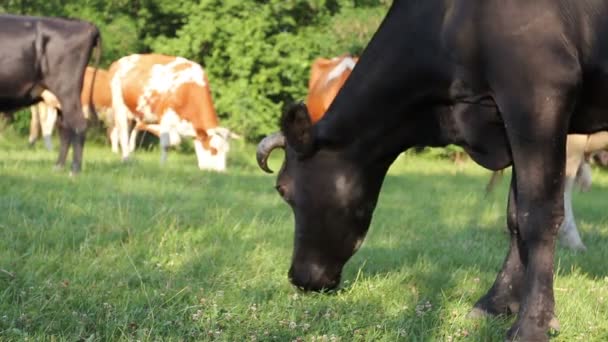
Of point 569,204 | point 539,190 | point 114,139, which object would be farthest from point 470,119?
point 114,139

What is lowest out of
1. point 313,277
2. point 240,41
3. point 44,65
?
point 240,41

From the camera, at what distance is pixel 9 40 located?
11.8 metres

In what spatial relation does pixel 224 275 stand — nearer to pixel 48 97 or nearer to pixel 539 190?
pixel 539 190

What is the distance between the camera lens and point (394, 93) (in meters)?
4.43

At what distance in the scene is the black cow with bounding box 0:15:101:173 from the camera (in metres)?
11.7

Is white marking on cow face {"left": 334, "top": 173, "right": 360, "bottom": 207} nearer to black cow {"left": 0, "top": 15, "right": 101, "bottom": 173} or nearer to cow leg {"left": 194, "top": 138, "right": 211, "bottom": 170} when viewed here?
black cow {"left": 0, "top": 15, "right": 101, "bottom": 173}

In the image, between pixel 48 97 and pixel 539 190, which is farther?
pixel 48 97

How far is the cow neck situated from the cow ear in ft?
0.18

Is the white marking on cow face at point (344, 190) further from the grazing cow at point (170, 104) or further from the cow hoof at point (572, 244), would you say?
the grazing cow at point (170, 104)

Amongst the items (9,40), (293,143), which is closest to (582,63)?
(293,143)

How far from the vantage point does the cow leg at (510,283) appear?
4629 mm

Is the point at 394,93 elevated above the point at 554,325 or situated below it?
above

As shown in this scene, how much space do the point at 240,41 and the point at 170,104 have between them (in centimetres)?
783

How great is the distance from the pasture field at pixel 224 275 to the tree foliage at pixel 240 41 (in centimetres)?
1554
